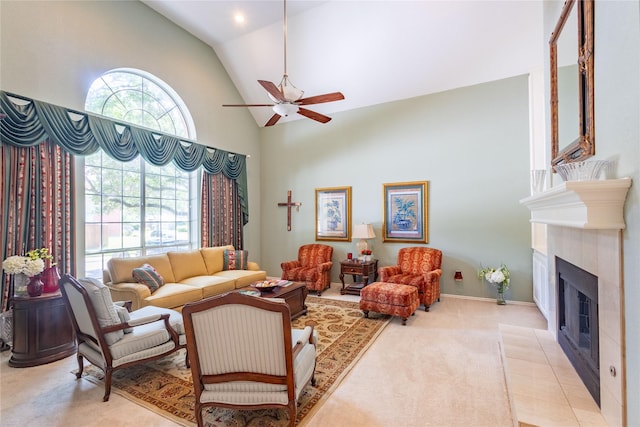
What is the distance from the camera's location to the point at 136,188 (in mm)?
4801

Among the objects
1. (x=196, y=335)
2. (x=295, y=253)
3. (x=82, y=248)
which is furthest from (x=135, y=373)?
(x=295, y=253)

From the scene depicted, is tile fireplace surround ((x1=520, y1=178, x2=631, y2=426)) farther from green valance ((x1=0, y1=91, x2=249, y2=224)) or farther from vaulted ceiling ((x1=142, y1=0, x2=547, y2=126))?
green valance ((x1=0, y1=91, x2=249, y2=224))

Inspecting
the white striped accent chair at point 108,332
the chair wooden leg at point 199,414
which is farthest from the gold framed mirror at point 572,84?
the white striped accent chair at point 108,332

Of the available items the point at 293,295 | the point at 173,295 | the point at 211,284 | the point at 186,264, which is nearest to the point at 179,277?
the point at 186,264

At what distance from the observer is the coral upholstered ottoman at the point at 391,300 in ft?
12.6

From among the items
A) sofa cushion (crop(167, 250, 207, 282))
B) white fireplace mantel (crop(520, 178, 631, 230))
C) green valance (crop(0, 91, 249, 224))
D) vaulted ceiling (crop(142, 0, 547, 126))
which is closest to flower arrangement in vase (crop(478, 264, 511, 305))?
vaulted ceiling (crop(142, 0, 547, 126))

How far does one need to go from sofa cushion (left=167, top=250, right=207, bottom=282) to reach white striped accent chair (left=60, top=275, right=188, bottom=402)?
197 cm

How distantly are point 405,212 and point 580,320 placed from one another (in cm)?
340

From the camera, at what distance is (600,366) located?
1.78m

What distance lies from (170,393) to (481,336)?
3267mm

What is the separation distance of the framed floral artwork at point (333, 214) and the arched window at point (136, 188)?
2521 millimetres

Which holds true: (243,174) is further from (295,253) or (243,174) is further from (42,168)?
(42,168)

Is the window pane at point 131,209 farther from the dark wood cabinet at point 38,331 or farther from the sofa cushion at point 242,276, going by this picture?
the dark wood cabinet at point 38,331

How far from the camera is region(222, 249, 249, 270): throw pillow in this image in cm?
534
